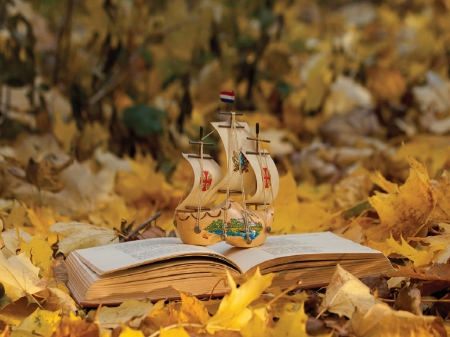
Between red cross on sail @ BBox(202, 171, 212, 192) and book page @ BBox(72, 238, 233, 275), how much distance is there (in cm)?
12

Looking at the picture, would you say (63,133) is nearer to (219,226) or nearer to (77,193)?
(77,193)

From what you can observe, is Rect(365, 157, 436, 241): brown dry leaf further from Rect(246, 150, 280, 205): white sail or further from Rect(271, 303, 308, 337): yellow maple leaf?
Rect(271, 303, 308, 337): yellow maple leaf

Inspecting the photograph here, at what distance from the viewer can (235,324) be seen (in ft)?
2.85

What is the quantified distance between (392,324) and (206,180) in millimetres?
486

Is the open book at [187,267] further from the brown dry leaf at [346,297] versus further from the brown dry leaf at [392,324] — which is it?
the brown dry leaf at [392,324]

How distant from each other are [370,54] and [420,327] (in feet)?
11.7

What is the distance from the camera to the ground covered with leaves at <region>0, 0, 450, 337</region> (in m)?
0.96

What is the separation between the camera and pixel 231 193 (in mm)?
1284

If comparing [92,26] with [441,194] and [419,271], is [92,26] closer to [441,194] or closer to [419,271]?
[441,194]

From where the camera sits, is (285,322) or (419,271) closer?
(285,322)

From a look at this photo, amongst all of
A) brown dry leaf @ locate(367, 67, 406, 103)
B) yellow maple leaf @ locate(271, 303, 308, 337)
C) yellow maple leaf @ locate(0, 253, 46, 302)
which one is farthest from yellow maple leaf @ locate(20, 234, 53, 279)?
brown dry leaf @ locate(367, 67, 406, 103)

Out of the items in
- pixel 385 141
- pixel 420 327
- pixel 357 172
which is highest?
pixel 420 327

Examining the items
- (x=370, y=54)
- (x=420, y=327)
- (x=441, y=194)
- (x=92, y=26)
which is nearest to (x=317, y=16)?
(x=370, y=54)

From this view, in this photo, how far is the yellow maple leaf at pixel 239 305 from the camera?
856 mm
